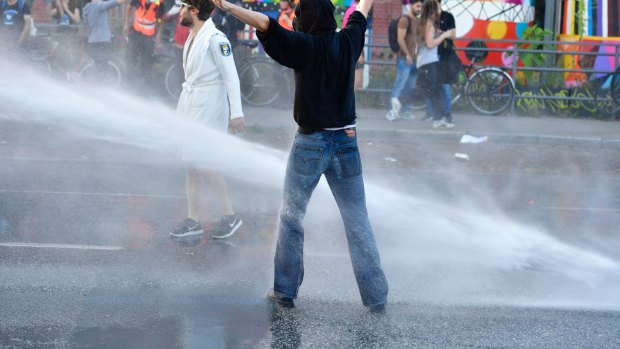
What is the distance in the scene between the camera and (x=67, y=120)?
12992 millimetres

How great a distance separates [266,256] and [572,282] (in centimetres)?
207

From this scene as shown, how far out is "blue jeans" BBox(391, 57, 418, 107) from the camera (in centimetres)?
1396

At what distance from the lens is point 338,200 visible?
5.43m

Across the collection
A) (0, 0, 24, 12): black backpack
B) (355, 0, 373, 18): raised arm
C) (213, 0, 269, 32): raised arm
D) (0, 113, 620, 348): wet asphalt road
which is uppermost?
(0, 0, 24, 12): black backpack

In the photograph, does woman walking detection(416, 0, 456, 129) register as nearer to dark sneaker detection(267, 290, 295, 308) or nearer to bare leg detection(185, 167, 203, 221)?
bare leg detection(185, 167, 203, 221)

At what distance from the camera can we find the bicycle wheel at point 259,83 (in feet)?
48.1

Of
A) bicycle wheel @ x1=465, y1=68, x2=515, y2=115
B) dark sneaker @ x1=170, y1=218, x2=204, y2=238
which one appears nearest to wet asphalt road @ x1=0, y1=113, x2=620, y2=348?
dark sneaker @ x1=170, y1=218, x2=204, y2=238

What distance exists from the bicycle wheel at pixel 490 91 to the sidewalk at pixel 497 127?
168 mm

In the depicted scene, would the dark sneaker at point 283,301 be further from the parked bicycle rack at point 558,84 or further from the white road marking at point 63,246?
the parked bicycle rack at point 558,84

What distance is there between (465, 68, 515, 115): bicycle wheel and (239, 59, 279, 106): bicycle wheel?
10.0 feet

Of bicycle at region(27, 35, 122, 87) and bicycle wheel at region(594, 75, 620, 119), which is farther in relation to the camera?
bicycle wheel at region(594, 75, 620, 119)

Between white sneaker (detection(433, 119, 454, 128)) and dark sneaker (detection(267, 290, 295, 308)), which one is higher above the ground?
white sneaker (detection(433, 119, 454, 128))

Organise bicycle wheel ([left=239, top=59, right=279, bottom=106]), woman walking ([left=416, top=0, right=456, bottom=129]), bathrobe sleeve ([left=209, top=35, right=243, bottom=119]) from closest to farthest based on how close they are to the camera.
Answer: bathrobe sleeve ([left=209, top=35, right=243, bottom=119]), woman walking ([left=416, top=0, right=456, bottom=129]), bicycle wheel ([left=239, top=59, right=279, bottom=106])

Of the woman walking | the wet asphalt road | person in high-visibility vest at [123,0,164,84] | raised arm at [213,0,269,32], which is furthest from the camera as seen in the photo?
person in high-visibility vest at [123,0,164,84]
